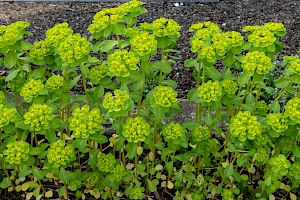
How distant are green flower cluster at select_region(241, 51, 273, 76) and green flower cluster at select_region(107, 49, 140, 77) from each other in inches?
19.0

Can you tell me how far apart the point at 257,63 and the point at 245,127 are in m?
0.28

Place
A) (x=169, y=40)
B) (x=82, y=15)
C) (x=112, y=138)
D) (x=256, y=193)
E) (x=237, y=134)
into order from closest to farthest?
(x=237, y=134), (x=169, y=40), (x=256, y=193), (x=112, y=138), (x=82, y=15)

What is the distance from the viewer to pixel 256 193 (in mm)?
2580

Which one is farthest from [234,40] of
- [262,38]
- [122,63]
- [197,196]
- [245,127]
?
[197,196]

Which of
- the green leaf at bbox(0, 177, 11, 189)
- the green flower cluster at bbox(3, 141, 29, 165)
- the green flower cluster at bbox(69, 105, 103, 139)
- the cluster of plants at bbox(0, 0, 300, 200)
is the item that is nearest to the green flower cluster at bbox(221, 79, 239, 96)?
the cluster of plants at bbox(0, 0, 300, 200)

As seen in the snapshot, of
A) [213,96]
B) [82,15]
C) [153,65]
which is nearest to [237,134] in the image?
[213,96]

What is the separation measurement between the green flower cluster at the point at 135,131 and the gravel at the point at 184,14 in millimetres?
2094

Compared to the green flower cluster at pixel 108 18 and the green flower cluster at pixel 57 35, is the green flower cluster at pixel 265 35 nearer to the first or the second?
the green flower cluster at pixel 108 18

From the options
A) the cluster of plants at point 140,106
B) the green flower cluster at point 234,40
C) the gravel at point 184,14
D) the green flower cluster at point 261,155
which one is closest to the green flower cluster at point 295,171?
the cluster of plants at point 140,106

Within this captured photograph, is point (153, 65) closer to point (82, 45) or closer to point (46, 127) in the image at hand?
point (82, 45)

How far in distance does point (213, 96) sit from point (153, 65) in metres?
0.34

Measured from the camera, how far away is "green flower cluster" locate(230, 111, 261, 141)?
2102mm

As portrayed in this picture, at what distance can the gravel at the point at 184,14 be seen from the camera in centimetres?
432

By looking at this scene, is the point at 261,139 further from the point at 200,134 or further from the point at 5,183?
the point at 5,183
